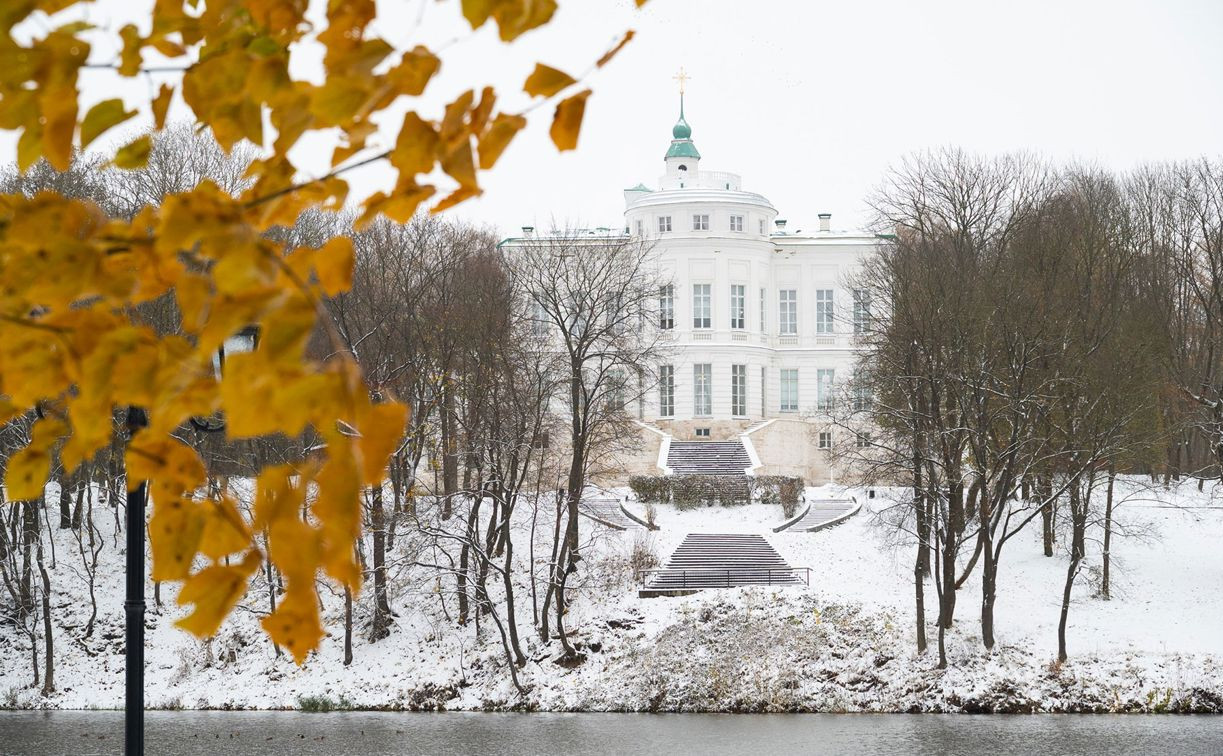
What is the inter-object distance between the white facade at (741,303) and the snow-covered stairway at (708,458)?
222cm

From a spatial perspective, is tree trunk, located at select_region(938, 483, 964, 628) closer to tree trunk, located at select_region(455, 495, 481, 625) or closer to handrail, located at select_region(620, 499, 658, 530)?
tree trunk, located at select_region(455, 495, 481, 625)

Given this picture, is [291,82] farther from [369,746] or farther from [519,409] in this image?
[519,409]

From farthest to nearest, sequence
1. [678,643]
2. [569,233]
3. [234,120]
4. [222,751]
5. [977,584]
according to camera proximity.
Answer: [569,233]
[977,584]
[678,643]
[222,751]
[234,120]

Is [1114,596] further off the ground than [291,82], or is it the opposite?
[291,82]

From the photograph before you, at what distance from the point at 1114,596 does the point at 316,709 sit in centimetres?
1875

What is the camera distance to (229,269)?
118 cm

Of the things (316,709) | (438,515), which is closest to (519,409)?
(438,515)

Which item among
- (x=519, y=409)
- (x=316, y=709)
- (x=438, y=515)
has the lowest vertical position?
(x=316, y=709)

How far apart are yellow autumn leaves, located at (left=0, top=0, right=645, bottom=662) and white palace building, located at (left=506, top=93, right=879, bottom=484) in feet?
152

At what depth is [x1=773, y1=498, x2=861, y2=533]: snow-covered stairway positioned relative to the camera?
35.3 m

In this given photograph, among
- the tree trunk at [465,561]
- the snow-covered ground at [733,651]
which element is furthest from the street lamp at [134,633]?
the snow-covered ground at [733,651]

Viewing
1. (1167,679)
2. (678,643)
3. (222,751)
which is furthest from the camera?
(678,643)

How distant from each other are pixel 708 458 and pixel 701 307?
889cm

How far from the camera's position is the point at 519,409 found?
88.4 ft
